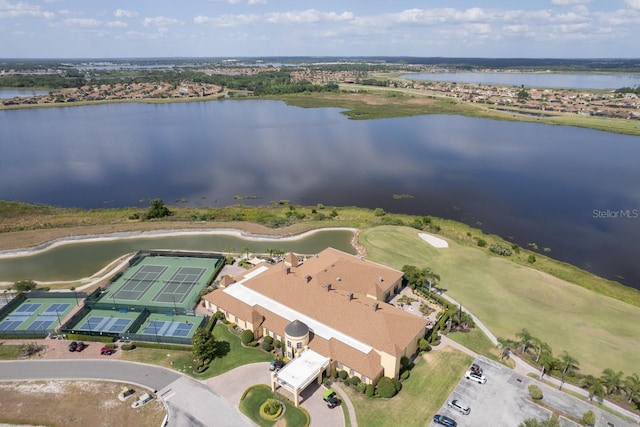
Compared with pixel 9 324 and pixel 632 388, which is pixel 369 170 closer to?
pixel 632 388

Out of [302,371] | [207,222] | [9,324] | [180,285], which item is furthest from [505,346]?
[9,324]

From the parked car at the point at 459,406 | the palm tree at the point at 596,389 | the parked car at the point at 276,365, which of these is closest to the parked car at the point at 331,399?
the parked car at the point at 276,365

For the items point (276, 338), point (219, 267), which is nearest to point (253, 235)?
point (219, 267)

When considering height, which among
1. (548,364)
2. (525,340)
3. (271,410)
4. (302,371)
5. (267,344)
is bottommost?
(271,410)

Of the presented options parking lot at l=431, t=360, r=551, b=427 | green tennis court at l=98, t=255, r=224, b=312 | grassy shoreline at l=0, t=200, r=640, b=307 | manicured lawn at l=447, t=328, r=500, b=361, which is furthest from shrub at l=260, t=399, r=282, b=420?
grassy shoreline at l=0, t=200, r=640, b=307

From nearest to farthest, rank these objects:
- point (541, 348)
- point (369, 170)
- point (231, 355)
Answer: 1. point (541, 348)
2. point (231, 355)
3. point (369, 170)
